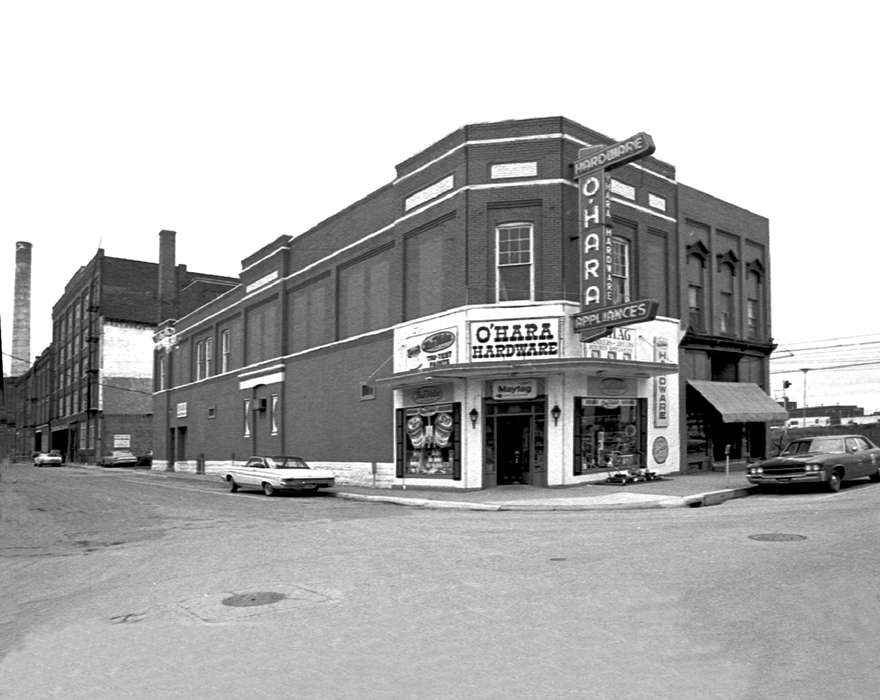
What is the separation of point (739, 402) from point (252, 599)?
75.8 feet

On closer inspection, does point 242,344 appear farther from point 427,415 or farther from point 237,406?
point 427,415

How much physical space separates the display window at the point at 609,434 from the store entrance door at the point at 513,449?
4.88 ft

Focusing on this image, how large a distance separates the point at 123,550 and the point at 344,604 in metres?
6.48

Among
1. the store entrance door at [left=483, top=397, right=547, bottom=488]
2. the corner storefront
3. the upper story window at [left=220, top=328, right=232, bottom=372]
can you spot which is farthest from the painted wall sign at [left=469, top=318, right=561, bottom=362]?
the upper story window at [left=220, top=328, right=232, bottom=372]

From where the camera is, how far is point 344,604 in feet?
26.2

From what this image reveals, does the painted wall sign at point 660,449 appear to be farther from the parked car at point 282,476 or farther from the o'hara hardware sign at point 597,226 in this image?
the parked car at point 282,476

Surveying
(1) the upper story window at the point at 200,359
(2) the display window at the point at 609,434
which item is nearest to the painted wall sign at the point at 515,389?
(2) the display window at the point at 609,434

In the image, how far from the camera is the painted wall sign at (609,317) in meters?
20.7

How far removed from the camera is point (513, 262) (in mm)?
23469

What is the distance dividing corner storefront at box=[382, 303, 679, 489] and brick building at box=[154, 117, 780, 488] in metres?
0.06

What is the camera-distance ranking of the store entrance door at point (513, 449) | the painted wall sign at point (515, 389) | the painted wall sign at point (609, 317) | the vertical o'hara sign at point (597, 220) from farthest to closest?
the store entrance door at point (513, 449)
the painted wall sign at point (515, 389)
the vertical o'hara sign at point (597, 220)
the painted wall sign at point (609, 317)

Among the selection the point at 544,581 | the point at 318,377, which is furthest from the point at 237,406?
the point at 544,581

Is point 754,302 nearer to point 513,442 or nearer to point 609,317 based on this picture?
point 609,317

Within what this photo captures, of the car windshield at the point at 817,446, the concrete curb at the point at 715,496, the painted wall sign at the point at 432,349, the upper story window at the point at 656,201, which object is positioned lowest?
the concrete curb at the point at 715,496
